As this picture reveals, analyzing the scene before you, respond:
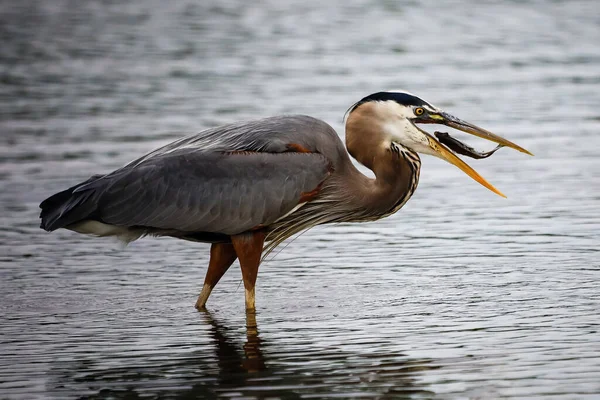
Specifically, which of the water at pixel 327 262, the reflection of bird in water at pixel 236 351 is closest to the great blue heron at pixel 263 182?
the reflection of bird in water at pixel 236 351

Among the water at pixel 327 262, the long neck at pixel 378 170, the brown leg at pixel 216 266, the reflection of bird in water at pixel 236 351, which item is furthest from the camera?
the brown leg at pixel 216 266

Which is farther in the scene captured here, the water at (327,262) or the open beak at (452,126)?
the open beak at (452,126)

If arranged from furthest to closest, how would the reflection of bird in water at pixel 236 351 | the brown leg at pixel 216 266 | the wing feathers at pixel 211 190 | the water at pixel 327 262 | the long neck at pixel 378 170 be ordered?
the brown leg at pixel 216 266 < the long neck at pixel 378 170 < the wing feathers at pixel 211 190 < the reflection of bird in water at pixel 236 351 < the water at pixel 327 262

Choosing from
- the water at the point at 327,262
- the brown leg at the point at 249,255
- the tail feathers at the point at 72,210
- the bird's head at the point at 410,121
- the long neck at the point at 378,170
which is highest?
the bird's head at the point at 410,121

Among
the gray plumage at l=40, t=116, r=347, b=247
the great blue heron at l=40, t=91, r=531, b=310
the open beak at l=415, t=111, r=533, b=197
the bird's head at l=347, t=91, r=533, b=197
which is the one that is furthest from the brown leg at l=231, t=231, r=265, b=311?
the open beak at l=415, t=111, r=533, b=197

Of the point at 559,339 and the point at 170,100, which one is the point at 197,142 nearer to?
the point at 559,339

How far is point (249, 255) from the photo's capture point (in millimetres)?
8555

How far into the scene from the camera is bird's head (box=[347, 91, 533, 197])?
8461 millimetres

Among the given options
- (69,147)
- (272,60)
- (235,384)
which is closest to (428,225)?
(235,384)

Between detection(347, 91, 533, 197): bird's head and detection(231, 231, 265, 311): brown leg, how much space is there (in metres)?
1.10

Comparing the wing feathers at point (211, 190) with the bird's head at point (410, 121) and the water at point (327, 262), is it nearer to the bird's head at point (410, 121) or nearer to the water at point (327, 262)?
the bird's head at point (410, 121)

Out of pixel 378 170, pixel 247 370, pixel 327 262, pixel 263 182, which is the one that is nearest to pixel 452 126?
pixel 378 170

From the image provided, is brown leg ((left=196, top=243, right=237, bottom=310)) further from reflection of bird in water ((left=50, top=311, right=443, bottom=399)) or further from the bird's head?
the bird's head

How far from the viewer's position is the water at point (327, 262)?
7.13 m
